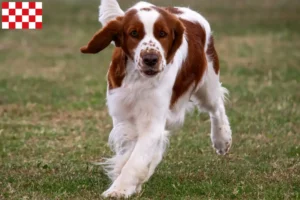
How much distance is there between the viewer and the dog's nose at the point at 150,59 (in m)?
5.64

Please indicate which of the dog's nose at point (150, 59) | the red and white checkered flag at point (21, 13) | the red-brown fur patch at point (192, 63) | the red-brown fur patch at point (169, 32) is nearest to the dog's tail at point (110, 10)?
the red-brown fur patch at point (169, 32)

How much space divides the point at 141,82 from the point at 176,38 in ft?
1.22

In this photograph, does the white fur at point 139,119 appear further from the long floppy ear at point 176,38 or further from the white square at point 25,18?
the white square at point 25,18

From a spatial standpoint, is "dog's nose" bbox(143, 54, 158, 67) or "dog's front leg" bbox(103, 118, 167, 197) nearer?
"dog's nose" bbox(143, 54, 158, 67)

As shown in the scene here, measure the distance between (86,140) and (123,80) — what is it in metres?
2.59

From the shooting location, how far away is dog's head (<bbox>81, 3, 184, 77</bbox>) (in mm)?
5680

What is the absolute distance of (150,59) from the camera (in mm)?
5648

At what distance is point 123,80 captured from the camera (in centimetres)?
607

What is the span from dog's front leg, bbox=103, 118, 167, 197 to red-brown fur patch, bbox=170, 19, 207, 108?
0.31 m

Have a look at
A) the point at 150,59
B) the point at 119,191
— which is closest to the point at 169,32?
the point at 150,59

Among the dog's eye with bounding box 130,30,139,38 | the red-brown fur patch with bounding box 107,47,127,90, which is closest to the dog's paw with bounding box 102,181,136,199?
the red-brown fur patch with bounding box 107,47,127,90

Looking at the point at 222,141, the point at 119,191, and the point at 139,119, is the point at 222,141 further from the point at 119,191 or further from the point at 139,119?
the point at 119,191

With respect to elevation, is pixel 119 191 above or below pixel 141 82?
below

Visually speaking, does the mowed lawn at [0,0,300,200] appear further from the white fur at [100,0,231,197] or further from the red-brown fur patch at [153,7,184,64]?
the red-brown fur patch at [153,7,184,64]
